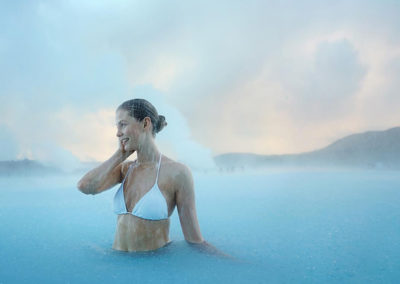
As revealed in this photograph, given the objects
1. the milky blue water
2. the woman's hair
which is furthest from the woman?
the milky blue water

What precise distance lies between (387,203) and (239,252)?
4102mm

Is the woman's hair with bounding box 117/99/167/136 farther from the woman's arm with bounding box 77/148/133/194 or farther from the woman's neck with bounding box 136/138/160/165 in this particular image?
the woman's arm with bounding box 77/148/133/194

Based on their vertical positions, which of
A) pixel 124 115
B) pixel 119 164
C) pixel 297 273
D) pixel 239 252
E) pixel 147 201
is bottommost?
pixel 297 273

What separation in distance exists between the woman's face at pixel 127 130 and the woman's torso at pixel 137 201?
25 cm

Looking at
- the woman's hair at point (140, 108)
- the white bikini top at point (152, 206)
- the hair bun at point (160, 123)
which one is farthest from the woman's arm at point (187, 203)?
the woman's hair at point (140, 108)

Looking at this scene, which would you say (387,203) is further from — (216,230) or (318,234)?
(216,230)

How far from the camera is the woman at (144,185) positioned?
229 centimetres

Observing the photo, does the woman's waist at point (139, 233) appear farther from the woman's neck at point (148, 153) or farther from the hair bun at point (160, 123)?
the hair bun at point (160, 123)

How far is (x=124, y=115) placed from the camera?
2289mm

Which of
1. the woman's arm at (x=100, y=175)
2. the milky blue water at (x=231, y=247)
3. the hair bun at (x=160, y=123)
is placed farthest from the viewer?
the hair bun at (x=160, y=123)

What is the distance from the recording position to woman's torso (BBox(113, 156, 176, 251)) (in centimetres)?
234

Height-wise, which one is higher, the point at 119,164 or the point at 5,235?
the point at 119,164

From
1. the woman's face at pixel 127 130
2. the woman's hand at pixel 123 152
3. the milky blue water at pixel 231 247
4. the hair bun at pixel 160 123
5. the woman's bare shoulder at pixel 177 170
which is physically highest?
the hair bun at pixel 160 123

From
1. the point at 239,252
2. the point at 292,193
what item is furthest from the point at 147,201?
the point at 292,193
